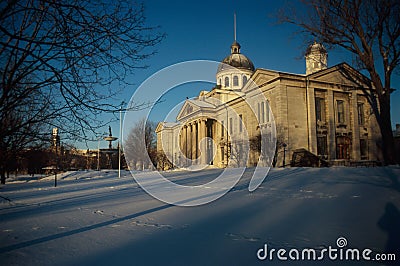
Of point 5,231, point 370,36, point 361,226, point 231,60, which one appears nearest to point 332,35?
point 370,36

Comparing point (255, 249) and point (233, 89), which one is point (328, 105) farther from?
point (255, 249)

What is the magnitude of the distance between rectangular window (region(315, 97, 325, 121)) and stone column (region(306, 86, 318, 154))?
4.81 ft

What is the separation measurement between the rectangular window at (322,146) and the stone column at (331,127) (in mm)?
487

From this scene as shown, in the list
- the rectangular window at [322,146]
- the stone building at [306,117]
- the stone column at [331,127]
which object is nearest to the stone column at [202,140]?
the stone building at [306,117]

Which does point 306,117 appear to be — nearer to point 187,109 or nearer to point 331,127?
point 331,127

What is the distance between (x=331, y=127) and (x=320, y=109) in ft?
9.12

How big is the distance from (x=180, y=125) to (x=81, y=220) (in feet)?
179

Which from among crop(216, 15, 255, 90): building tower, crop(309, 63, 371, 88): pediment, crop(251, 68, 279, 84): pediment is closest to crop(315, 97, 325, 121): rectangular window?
crop(309, 63, 371, 88): pediment

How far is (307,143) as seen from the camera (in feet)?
114

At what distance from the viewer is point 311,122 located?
35250mm

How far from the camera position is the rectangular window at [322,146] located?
3576 centimetres

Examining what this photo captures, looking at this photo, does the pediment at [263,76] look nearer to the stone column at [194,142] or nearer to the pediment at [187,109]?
the pediment at [187,109]

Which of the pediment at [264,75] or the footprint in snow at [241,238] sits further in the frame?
the pediment at [264,75]

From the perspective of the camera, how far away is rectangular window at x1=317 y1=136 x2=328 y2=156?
35763 mm
